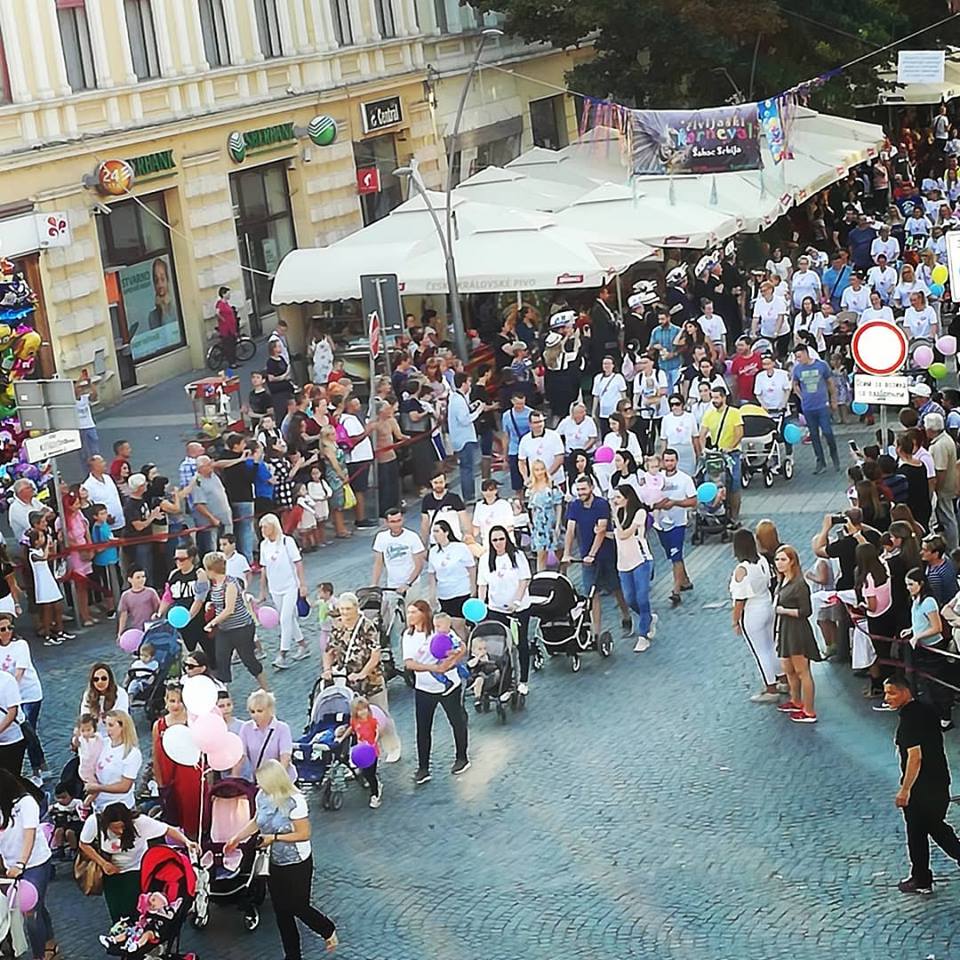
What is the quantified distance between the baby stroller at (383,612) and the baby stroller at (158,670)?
5.02 feet

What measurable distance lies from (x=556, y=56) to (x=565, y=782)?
1405 inches

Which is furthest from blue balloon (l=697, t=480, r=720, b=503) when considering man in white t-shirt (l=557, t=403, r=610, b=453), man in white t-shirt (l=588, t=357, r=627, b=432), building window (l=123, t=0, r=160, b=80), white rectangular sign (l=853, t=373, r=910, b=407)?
building window (l=123, t=0, r=160, b=80)

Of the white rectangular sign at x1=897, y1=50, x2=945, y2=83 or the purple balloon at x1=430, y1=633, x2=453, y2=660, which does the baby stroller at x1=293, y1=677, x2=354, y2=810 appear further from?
the white rectangular sign at x1=897, y1=50, x2=945, y2=83

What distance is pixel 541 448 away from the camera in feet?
62.6

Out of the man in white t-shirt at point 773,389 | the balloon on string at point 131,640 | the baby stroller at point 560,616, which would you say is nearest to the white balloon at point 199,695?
the balloon on string at point 131,640

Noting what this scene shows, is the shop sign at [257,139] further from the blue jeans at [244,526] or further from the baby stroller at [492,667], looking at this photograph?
the baby stroller at [492,667]

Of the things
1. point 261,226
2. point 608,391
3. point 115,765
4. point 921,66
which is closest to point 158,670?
point 115,765

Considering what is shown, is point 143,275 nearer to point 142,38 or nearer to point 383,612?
point 142,38

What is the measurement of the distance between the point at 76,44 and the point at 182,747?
20.3m

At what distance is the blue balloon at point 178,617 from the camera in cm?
1511

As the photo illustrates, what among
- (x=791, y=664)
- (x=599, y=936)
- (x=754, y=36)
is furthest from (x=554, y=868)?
(x=754, y=36)

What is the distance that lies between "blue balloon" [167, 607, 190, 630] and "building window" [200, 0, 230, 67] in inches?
769

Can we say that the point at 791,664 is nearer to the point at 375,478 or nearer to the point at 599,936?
the point at 599,936

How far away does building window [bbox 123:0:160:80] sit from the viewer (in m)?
31.0
